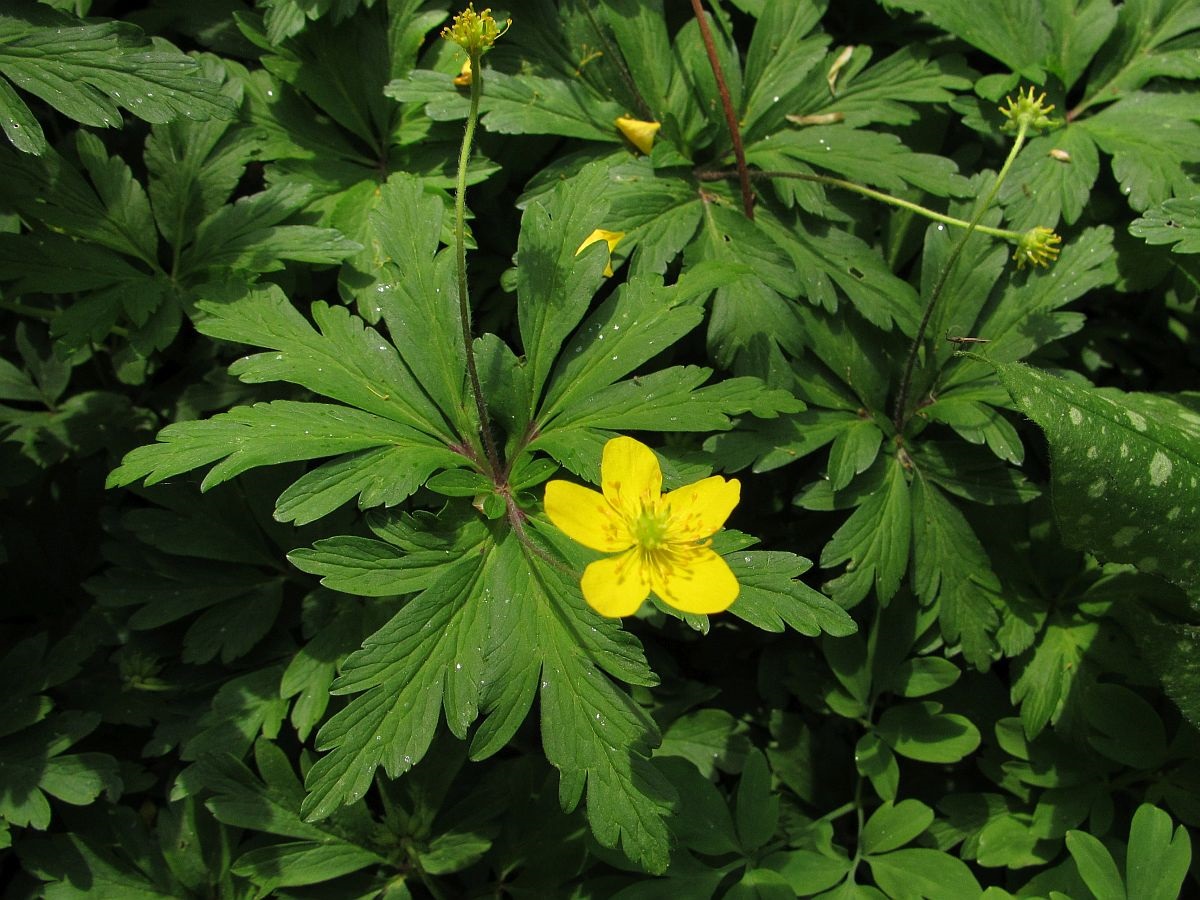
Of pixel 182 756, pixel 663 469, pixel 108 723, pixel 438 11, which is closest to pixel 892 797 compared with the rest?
pixel 663 469

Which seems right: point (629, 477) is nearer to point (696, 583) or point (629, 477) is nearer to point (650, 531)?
point (650, 531)

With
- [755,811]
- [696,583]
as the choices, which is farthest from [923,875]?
[696,583]

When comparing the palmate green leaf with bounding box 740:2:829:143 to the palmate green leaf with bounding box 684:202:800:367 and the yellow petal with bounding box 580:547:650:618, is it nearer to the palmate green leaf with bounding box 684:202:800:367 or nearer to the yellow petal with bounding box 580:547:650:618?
the palmate green leaf with bounding box 684:202:800:367

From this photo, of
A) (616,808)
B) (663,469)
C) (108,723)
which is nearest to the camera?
(616,808)

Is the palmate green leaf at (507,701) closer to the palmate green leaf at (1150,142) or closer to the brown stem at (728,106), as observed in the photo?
the brown stem at (728,106)

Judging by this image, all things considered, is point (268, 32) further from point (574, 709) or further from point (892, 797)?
point (892, 797)

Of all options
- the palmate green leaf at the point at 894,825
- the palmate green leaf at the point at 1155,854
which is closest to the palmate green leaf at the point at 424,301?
the palmate green leaf at the point at 894,825
